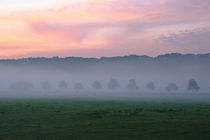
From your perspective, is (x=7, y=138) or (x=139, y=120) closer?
(x=7, y=138)

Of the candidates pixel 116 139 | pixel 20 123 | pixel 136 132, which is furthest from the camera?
pixel 20 123

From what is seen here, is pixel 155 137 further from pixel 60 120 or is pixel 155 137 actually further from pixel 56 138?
pixel 60 120

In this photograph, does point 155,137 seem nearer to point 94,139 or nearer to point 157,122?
point 94,139

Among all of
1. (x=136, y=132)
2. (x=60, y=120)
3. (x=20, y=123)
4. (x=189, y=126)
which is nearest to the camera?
(x=136, y=132)

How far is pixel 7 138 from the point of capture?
88.8ft

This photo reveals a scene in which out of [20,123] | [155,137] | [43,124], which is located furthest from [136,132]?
[20,123]

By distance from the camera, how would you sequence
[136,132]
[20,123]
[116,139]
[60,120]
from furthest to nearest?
[60,120], [20,123], [136,132], [116,139]

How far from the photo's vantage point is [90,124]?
34.0m

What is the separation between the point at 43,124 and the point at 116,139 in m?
10.4

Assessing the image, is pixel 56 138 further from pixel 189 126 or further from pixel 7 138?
pixel 189 126

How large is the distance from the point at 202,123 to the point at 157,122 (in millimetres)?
4415

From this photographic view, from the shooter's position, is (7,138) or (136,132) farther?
(136,132)

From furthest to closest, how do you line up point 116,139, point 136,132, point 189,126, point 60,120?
1. point 60,120
2. point 189,126
3. point 136,132
4. point 116,139

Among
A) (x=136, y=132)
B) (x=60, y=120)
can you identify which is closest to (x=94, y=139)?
(x=136, y=132)
